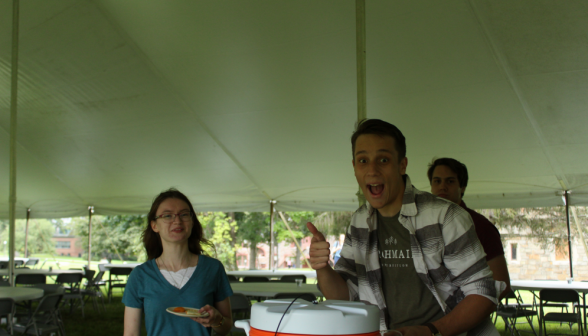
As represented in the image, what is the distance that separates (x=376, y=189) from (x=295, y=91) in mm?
4976

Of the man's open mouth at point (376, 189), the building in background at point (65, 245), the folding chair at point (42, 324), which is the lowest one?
the building in background at point (65, 245)

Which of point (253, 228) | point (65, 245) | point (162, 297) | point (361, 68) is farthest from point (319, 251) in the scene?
point (65, 245)

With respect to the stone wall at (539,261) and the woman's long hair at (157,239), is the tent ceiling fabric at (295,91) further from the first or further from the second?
the stone wall at (539,261)

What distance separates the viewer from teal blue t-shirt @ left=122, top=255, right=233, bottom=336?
1.79 metres

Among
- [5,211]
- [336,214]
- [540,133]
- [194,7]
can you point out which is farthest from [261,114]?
[336,214]

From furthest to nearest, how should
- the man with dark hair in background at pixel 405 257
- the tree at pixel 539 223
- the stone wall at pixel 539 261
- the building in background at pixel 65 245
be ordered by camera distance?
the building in background at pixel 65 245 < the stone wall at pixel 539 261 < the tree at pixel 539 223 < the man with dark hair in background at pixel 405 257

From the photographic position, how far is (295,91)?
6180 mm

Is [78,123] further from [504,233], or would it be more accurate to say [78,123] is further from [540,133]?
[504,233]

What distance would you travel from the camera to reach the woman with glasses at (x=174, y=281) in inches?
70.8

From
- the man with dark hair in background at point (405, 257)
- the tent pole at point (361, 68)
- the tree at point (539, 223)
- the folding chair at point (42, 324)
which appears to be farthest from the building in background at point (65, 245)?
the man with dark hair in background at point (405, 257)

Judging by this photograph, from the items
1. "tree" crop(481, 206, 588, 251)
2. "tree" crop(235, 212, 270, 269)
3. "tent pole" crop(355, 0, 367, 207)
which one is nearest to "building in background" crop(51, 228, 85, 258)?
"tree" crop(235, 212, 270, 269)

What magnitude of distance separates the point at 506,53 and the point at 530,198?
11.3 feet

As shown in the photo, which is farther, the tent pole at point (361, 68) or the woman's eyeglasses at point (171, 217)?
the tent pole at point (361, 68)

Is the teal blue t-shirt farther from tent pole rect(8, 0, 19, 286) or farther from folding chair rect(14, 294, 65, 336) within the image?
tent pole rect(8, 0, 19, 286)
